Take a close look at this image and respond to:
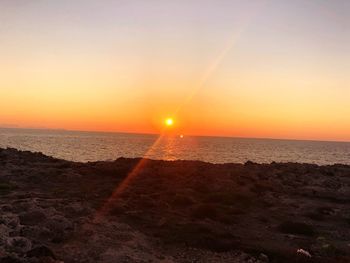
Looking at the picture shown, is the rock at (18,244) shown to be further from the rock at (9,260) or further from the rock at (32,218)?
the rock at (32,218)

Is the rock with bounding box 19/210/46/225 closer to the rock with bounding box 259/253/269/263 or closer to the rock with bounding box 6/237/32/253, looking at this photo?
the rock with bounding box 6/237/32/253

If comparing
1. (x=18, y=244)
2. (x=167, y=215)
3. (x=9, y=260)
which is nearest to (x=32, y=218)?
(x=18, y=244)

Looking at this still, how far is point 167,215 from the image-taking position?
24875mm

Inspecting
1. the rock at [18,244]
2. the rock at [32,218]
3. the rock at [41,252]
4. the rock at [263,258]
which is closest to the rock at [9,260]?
the rock at [41,252]

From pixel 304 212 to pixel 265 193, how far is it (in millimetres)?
5813

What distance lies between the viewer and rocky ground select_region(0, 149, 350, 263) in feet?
61.7

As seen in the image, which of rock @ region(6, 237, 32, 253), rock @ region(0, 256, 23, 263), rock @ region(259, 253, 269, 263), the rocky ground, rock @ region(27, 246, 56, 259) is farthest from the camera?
Answer: the rocky ground

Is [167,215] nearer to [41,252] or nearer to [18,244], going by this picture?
[18,244]

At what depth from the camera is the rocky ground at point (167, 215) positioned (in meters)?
18.8

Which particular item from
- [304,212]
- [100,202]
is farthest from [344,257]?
[100,202]

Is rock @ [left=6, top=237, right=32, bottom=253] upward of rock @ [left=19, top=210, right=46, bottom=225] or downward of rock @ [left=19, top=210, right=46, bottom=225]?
downward

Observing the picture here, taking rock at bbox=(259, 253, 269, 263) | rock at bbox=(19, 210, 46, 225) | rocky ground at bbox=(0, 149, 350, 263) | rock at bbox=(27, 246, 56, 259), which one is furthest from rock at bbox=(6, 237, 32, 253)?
rock at bbox=(259, 253, 269, 263)

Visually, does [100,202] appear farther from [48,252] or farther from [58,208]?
[48,252]

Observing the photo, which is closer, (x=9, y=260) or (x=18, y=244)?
(x=9, y=260)
